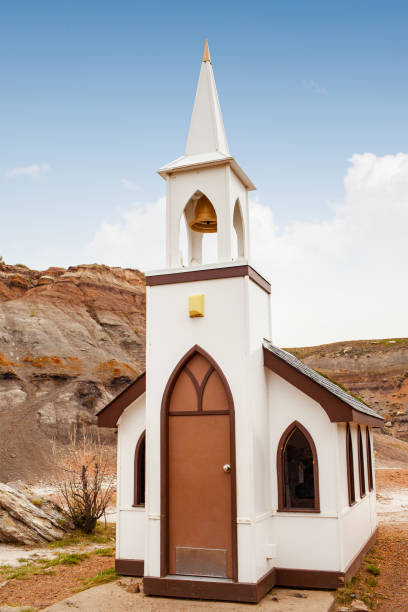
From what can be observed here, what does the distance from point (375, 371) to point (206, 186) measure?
4614 cm

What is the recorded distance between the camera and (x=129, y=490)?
447 inches

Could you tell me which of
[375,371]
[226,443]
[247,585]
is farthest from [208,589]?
[375,371]

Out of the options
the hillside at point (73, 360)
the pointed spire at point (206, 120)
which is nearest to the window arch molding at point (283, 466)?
the pointed spire at point (206, 120)

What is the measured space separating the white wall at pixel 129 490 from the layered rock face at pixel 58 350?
19411 mm

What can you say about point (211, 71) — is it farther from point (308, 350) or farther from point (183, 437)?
point (308, 350)

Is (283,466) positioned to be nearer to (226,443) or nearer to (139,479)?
(226,443)

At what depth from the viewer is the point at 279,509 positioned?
32.7 ft

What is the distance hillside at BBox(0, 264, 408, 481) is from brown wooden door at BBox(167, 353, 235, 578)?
21.5m

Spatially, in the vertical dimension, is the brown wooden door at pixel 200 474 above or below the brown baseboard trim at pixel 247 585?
above

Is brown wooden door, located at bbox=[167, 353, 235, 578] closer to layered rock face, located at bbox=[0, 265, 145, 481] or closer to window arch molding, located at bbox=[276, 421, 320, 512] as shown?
window arch molding, located at bbox=[276, 421, 320, 512]

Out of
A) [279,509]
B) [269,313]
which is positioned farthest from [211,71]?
[279,509]

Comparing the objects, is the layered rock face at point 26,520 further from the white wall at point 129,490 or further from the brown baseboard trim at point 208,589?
the brown baseboard trim at point 208,589

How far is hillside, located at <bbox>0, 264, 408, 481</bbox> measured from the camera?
115ft

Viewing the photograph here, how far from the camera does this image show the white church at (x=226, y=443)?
9.30 m
